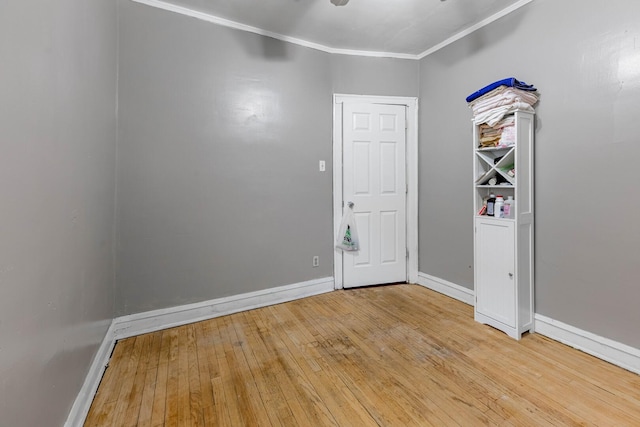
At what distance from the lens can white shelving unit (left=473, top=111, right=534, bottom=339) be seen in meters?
2.19

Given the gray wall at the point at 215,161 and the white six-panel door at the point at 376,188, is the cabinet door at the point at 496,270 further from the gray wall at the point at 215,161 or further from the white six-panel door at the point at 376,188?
the gray wall at the point at 215,161

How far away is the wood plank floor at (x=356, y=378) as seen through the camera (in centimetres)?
146

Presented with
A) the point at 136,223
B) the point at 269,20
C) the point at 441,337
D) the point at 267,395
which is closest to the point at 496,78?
the point at 269,20

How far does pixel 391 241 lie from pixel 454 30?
2244 millimetres

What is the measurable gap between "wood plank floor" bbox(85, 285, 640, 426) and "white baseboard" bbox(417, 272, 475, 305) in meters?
0.45

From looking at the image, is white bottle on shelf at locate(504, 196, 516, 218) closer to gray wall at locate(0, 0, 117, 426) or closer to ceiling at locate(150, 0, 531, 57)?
ceiling at locate(150, 0, 531, 57)

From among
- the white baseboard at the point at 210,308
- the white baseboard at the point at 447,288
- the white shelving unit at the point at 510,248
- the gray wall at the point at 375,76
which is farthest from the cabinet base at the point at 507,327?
the gray wall at the point at 375,76

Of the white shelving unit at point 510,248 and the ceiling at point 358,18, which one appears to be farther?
the ceiling at point 358,18

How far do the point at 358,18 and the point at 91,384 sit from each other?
3298mm

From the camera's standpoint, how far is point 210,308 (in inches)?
103

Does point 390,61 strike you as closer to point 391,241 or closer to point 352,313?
point 391,241

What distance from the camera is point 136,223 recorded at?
7.62 ft

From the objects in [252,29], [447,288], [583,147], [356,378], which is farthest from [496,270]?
[252,29]

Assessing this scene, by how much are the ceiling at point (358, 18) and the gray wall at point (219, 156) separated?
0.38 feet
